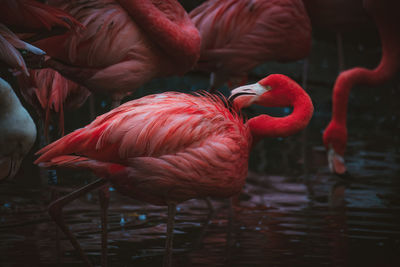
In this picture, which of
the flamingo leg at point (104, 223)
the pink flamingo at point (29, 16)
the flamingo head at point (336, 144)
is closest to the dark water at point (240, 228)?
the flamingo leg at point (104, 223)

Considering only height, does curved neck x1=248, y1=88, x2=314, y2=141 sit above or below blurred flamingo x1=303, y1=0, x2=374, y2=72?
above

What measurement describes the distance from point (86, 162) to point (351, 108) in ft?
21.6

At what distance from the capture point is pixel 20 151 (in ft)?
7.51

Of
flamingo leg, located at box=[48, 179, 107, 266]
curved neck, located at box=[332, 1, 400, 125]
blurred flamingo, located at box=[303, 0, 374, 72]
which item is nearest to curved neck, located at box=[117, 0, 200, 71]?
flamingo leg, located at box=[48, 179, 107, 266]

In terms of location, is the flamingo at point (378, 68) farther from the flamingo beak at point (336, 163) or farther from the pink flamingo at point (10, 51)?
the pink flamingo at point (10, 51)

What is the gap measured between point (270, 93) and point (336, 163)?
232 cm

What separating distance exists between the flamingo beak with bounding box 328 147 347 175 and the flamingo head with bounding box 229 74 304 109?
2.24 m

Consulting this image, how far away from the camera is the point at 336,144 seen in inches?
195

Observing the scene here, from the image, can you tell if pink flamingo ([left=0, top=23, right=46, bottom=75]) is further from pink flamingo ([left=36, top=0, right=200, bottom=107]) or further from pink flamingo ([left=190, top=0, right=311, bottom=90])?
pink flamingo ([left=190, top=0, right=311, bottom=90])

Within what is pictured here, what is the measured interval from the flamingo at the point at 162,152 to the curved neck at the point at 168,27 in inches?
26.3

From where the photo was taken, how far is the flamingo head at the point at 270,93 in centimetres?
273

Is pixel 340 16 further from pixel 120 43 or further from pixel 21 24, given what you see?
pixel 21 24

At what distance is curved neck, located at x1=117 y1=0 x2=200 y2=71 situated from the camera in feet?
10.4

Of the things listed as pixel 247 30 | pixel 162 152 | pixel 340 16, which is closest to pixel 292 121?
pixel 162 152
